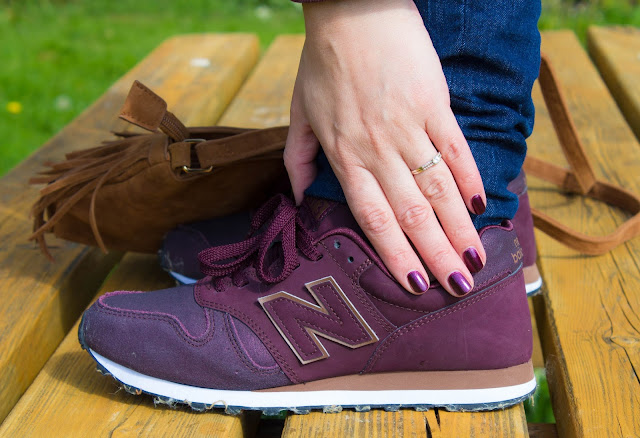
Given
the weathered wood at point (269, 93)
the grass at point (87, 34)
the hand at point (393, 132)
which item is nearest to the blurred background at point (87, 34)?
the grass at point (87, 34)

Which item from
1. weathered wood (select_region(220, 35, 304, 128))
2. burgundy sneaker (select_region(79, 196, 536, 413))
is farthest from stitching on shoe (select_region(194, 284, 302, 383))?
weathered wood (select_region(220, 35, 304, 128))

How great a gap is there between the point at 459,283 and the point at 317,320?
0.21m

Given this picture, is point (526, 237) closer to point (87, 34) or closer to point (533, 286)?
point (533, 286)

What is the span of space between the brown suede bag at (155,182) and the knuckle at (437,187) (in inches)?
14.9

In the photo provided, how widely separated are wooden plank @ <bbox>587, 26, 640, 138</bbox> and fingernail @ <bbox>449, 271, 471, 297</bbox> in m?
1.29

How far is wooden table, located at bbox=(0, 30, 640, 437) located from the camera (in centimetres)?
94

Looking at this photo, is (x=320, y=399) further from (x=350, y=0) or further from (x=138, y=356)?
(x=350, y=0)

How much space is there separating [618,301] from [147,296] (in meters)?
0.82

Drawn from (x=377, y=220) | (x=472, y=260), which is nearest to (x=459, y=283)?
(x=472, y=260)

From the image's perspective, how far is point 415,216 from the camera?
890 millimetres

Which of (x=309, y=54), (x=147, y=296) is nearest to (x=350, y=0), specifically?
(x=309, y=54)

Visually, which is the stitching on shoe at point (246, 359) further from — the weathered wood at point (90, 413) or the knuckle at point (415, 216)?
the knuckle at point (415, 216)

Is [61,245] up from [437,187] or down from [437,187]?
down

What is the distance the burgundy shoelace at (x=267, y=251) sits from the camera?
974 mm
